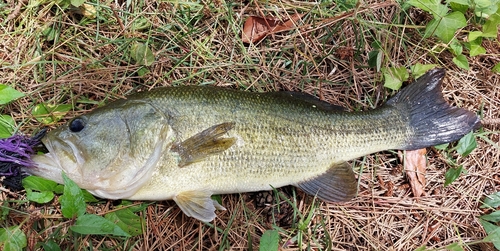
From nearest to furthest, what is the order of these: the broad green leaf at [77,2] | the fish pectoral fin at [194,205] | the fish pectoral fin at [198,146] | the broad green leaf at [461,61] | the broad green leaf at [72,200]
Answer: the broad green leaf at [72,200], the fish pectoral fin at [198,146], the fish pectoral fin at [194,205], the broad green leaf at [77,2], the broad green leaf at [461,61]

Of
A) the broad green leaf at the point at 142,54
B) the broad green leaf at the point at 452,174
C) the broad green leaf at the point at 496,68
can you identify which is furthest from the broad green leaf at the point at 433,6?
the broad green leaf at the point at 142,54

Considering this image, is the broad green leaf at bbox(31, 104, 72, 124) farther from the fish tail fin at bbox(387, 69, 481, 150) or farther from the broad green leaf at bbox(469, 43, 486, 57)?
the broad green leaf at bbox(469, 43, 486, 57)

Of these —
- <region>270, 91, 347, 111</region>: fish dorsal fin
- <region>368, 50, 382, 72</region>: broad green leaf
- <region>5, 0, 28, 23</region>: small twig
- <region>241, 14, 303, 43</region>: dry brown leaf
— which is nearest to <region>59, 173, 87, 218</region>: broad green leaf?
<region>5, 0, 28, 23</region>: small twig

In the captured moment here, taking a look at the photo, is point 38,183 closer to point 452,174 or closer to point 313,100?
point 313,100

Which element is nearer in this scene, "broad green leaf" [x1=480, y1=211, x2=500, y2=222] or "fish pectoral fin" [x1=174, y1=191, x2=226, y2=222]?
"fish pectoral fin" [x1=174, y1=191, x2=226, y2=222]

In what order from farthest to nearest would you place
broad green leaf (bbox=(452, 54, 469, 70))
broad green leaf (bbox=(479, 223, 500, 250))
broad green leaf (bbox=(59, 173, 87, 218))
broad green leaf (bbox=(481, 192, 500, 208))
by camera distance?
broad green leaf (bbox=(452, 54, 469, 70))
broad green leaf (bbox=(481, 192, 500, 208))
broad green leaf (bbox=(479, 223, 500, 250))
broad green leaf (bbox=(59, 173, 87, 218))

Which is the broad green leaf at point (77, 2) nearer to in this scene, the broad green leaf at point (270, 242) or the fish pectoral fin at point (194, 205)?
the fish pectoral fin at point (194, 205)
